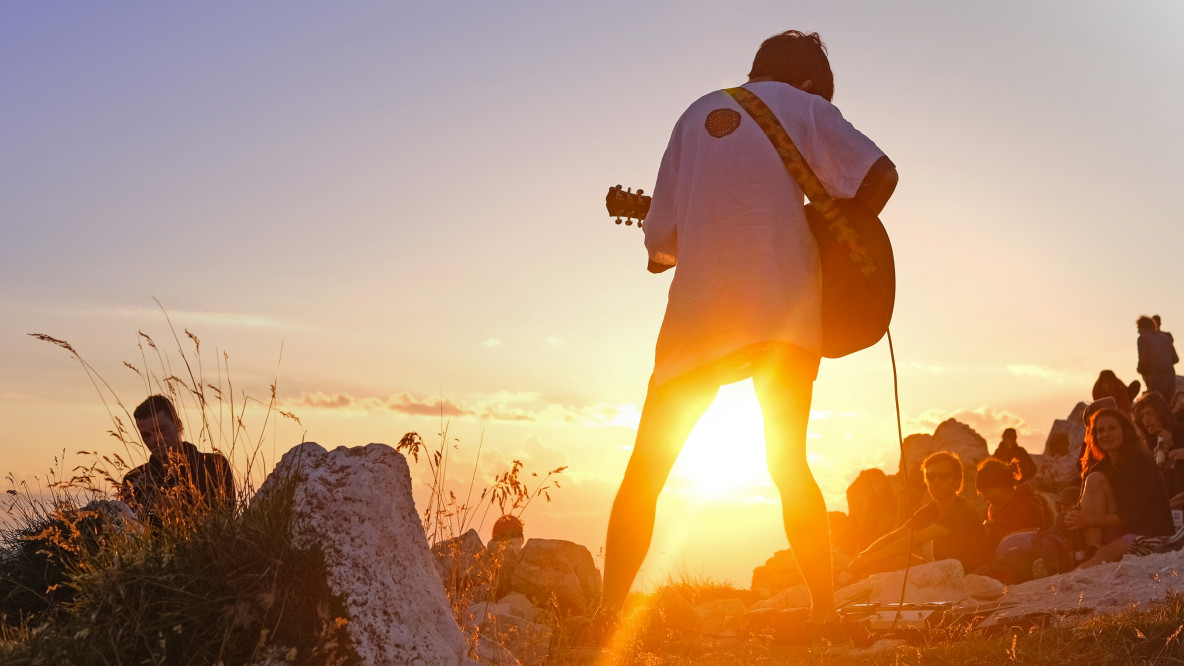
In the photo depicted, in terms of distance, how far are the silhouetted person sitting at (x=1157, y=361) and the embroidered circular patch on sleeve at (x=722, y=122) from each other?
585 inches

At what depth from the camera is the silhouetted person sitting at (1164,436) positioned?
35.6ft

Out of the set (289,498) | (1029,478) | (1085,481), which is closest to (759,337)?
(289,498)

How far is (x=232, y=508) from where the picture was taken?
3.30 metres

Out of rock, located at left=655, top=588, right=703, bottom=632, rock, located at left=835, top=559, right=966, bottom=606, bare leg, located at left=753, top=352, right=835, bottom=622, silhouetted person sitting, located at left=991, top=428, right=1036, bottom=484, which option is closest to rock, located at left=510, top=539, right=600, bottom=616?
rock, located at left=655, top=588, right=703, bottom=632

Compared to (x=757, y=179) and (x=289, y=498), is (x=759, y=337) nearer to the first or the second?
(x=757, y=179)

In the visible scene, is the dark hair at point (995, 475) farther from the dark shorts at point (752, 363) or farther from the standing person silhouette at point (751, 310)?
the dark shorts at point (752, 363)

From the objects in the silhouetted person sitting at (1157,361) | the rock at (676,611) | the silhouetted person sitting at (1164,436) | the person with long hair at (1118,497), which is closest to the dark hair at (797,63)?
the rock at (676,611)

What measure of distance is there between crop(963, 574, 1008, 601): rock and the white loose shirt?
372 centimetres

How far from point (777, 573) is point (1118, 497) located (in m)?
7.15

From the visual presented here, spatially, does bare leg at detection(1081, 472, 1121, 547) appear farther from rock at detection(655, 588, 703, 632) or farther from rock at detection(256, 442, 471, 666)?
rock at detection(256, 442, 471, 666)

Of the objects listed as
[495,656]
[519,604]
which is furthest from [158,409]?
[495,656]

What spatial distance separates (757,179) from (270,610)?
2436 mm

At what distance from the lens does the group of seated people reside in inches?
310

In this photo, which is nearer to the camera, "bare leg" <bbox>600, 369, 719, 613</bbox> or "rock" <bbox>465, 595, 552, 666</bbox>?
"bare leg" <bbox>600, 369, 719, 613</bbox>
